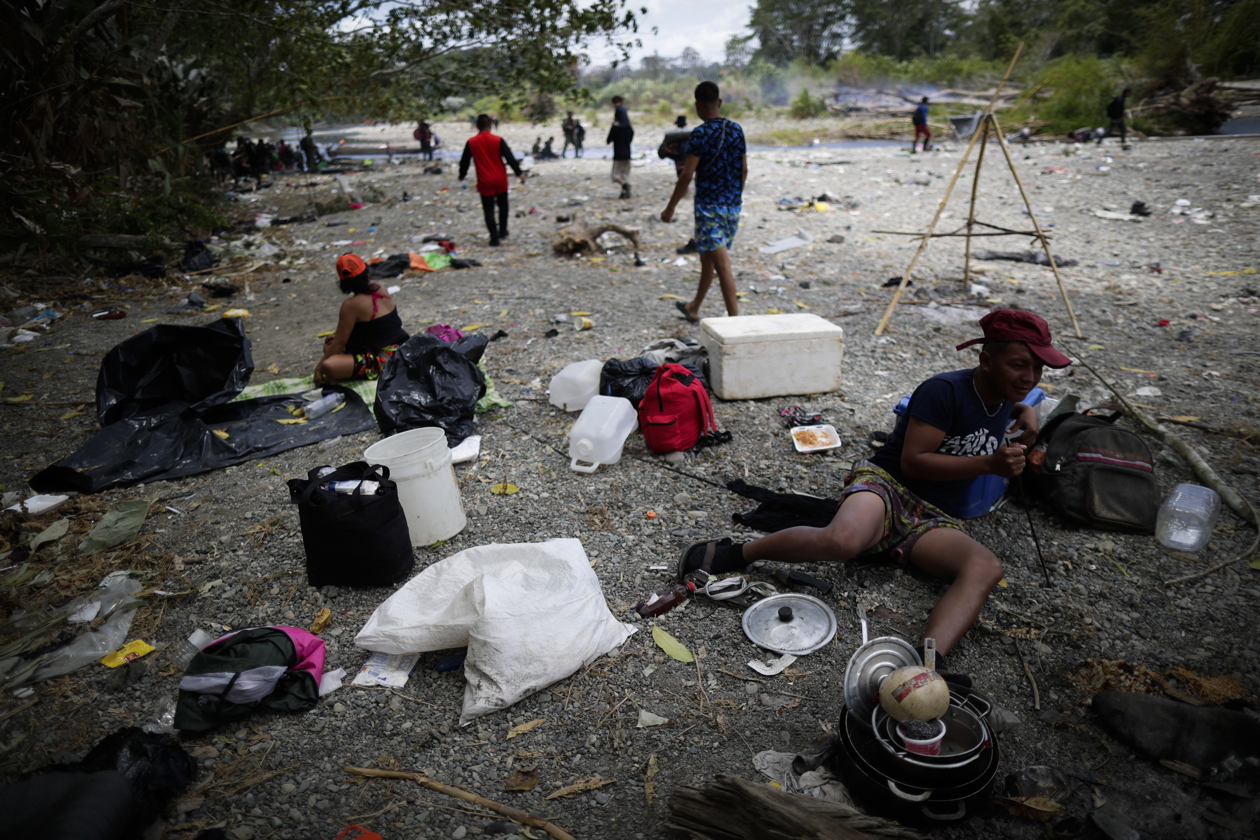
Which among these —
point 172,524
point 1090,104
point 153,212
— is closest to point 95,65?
point 153,212

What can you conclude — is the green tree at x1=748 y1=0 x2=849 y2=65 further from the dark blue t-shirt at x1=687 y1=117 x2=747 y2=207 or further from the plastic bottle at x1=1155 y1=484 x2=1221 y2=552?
the plastic bottle at x1=1155 y1=484 x2=1221 y2=552

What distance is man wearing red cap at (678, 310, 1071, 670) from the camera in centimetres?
230

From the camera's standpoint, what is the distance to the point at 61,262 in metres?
7.44

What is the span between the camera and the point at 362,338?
449 cm

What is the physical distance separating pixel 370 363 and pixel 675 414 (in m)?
2.30

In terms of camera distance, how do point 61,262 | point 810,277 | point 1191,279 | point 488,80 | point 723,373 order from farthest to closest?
point 488,80
point 61,262
point 810,277
point 1191,279
point 723,373

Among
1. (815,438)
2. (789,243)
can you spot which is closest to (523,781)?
(815,438)

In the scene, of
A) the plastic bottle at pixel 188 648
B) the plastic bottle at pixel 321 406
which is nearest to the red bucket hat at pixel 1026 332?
the plastic bottle at pixel 188 648

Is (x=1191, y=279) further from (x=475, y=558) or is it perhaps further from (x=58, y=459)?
(x=58, y=459)

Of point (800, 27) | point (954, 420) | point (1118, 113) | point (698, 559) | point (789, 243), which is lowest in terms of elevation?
point (698, 559)

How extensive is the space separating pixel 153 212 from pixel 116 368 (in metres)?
6.43

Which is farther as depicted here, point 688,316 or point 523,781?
point 688,316

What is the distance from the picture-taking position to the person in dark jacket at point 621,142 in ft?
36.1

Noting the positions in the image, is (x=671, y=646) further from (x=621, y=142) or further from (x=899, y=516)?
(x=621, y=142)
